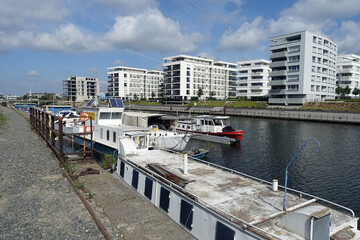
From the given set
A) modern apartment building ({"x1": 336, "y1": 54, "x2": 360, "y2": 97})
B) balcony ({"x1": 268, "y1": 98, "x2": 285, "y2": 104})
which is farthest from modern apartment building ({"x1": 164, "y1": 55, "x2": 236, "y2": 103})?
modern apartment building ({"x1": 336, "y1": 54, "x2": 360, "y2": 97})

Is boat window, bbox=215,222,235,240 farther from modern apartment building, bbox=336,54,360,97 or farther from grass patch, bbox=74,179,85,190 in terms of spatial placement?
modern apartment building, bbox=336,54,360,97

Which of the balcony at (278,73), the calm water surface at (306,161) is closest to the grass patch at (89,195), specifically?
the calm water surface at (306,161)

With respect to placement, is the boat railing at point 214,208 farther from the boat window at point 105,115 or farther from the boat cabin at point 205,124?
the boat cabin at point 205,124

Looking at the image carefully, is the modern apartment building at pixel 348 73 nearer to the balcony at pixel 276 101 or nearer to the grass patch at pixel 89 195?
the balcony at pixel 276 101

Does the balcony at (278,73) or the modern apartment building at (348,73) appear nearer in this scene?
the balcony at (278,73)

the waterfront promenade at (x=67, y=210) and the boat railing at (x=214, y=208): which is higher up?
the boat railing at (x=214, y=208)

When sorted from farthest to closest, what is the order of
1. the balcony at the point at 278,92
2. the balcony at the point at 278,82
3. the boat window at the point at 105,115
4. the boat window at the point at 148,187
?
the balcony at the point at 278,92 → the balcony at the point at 278,82 → the boat window at the point at 105,115 → the boat window at the point at 148,187

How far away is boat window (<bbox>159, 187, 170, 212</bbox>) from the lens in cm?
1394

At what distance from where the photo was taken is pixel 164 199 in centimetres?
1427

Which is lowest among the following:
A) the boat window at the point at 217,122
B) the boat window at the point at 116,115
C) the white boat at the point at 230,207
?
the white boat at the point at 230,207

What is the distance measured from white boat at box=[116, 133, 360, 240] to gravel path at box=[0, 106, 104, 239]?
13.0 feet

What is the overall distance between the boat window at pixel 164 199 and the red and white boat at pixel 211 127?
31996 millimetres

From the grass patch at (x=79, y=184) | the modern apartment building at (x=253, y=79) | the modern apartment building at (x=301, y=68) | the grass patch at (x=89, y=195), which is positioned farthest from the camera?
the modern apartment building at (x=253, y=79)

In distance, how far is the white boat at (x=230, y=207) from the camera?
9.05 meters
